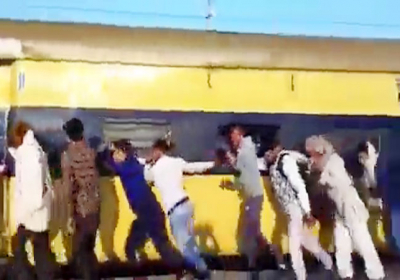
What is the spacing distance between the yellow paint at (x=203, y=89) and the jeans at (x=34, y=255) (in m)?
1.08

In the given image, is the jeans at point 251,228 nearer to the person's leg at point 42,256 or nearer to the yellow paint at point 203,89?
the yellow paint at point 203,89

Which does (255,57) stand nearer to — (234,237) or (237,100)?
(237,100)

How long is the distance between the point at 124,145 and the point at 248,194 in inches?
46.1

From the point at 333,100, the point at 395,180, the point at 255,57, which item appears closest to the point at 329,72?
the point at 333,100

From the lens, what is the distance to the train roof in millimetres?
7086

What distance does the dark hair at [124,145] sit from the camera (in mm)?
7238

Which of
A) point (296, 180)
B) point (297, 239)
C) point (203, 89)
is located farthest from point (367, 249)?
point (203, 89)

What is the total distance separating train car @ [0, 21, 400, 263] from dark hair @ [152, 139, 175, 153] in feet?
0.22

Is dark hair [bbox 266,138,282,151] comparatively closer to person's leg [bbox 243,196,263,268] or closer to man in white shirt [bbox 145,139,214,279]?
person's leg [bbox 243,196,263,268]

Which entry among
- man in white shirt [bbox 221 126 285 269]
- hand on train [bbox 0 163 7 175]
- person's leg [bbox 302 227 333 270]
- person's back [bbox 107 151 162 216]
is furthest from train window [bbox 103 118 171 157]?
person's leg [bbox 302 227 333 270]

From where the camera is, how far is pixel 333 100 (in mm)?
7750

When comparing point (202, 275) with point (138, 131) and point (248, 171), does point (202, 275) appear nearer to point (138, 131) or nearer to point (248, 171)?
point (248, 171)

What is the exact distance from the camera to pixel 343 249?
24.8 feet

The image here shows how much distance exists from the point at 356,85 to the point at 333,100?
28 centimetres
